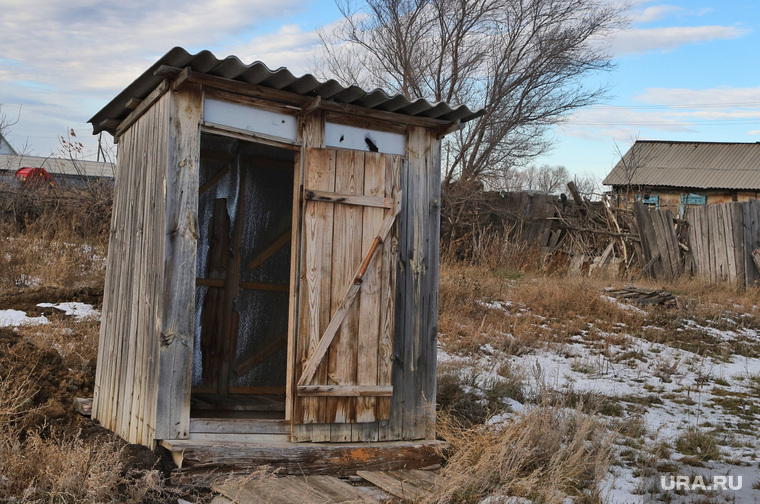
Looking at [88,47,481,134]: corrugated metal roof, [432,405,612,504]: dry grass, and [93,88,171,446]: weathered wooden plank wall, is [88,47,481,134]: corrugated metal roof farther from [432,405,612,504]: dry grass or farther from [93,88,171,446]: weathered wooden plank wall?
[432,405,612,504]: dry grass

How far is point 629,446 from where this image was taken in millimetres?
5906

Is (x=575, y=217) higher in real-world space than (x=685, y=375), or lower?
higher

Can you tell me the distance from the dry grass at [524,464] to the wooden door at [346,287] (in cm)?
76

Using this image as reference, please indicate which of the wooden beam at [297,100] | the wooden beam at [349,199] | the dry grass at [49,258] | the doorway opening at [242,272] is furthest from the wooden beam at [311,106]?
the dry grass at [49,258]

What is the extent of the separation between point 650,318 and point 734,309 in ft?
6.97

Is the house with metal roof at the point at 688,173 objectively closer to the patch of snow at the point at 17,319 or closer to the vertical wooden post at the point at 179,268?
the patch of snow at the point at 17,319

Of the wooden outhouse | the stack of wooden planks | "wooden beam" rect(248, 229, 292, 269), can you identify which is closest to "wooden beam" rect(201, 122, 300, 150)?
the wooden outhouse

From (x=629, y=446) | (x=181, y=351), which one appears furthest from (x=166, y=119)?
(x=629, y=446)

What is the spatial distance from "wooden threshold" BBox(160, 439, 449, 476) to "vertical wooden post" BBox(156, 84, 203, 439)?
20 cm

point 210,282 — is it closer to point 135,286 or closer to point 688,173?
point 135,286

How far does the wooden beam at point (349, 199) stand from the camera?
4.98 m

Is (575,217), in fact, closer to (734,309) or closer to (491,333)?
(734,309)

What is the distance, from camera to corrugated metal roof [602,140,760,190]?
23844mm

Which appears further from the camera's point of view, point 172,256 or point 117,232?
point 117,232
